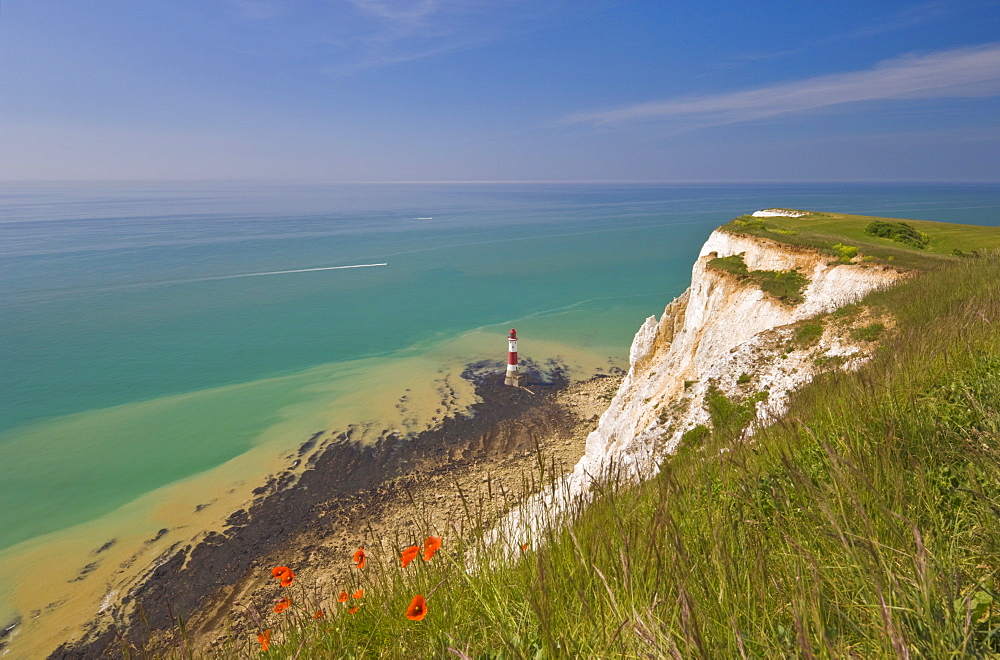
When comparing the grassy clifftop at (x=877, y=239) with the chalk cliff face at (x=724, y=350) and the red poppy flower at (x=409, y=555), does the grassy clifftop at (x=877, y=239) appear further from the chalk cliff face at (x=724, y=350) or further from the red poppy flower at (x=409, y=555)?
the red poppy flower at (x=409, y=555)

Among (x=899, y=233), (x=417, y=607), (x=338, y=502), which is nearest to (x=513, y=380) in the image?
(x=338, y=502)

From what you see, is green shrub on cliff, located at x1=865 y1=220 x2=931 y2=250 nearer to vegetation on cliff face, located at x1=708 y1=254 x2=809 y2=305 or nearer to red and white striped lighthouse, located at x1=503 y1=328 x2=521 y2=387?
vegetation on cliff face, located at x1=708 y1=254 x2=809 y2=305

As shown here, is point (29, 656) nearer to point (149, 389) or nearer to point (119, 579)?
point (119, 579)

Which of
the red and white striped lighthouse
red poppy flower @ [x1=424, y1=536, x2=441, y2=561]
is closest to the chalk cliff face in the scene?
red poppy flower @ [x1=424, y1=536, x2=441, y2=561]

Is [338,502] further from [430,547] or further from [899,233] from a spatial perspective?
[899,233]

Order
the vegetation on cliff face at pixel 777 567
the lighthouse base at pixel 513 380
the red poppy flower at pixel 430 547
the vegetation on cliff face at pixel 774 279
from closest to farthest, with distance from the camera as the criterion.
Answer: the vegetation on cliff face at pixel 777 567 → the red poppy flower at pixel 430 547 → the vegetation on cliff face at pixel 774 279 → the lighthouse base at pixel 513 380

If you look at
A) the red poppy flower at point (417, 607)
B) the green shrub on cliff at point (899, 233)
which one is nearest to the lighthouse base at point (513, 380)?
the green shrub on cliff at point (899, 233)

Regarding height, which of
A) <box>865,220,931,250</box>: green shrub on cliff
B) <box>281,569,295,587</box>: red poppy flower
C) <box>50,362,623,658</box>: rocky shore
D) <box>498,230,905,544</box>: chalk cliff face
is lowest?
<box>50,362,623,658</box>: rocky shore
